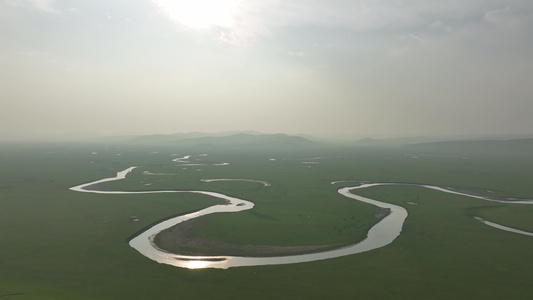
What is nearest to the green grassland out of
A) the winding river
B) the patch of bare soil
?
the winding river

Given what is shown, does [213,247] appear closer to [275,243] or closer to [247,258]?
[247,258]

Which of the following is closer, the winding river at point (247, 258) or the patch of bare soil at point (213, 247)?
the winding river at point (247, 258)

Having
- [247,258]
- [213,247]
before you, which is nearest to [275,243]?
[247,258]

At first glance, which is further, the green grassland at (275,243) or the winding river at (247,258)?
the winding river at (247,258)

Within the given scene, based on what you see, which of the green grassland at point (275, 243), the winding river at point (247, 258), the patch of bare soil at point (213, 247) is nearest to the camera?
the green grassland at point (275, 243)

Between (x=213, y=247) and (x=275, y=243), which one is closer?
(x=213, y=247)

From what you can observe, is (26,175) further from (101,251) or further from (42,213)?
(101,251)

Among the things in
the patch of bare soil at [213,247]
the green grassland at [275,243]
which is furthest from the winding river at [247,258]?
the green grassland at [275,243]

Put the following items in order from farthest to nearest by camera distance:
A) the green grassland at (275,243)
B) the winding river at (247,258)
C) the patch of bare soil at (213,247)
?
1. the patch of bare soil at (213,247)
2. the winding river at (247,258)
3. the green grassland at (275,243)

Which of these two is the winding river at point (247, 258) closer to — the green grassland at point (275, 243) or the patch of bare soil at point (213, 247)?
the patch of bare soil at point (213, 247)

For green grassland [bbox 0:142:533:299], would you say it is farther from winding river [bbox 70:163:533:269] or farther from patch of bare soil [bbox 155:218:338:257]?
patch of bare soil [bbox 155:218:338:257]
